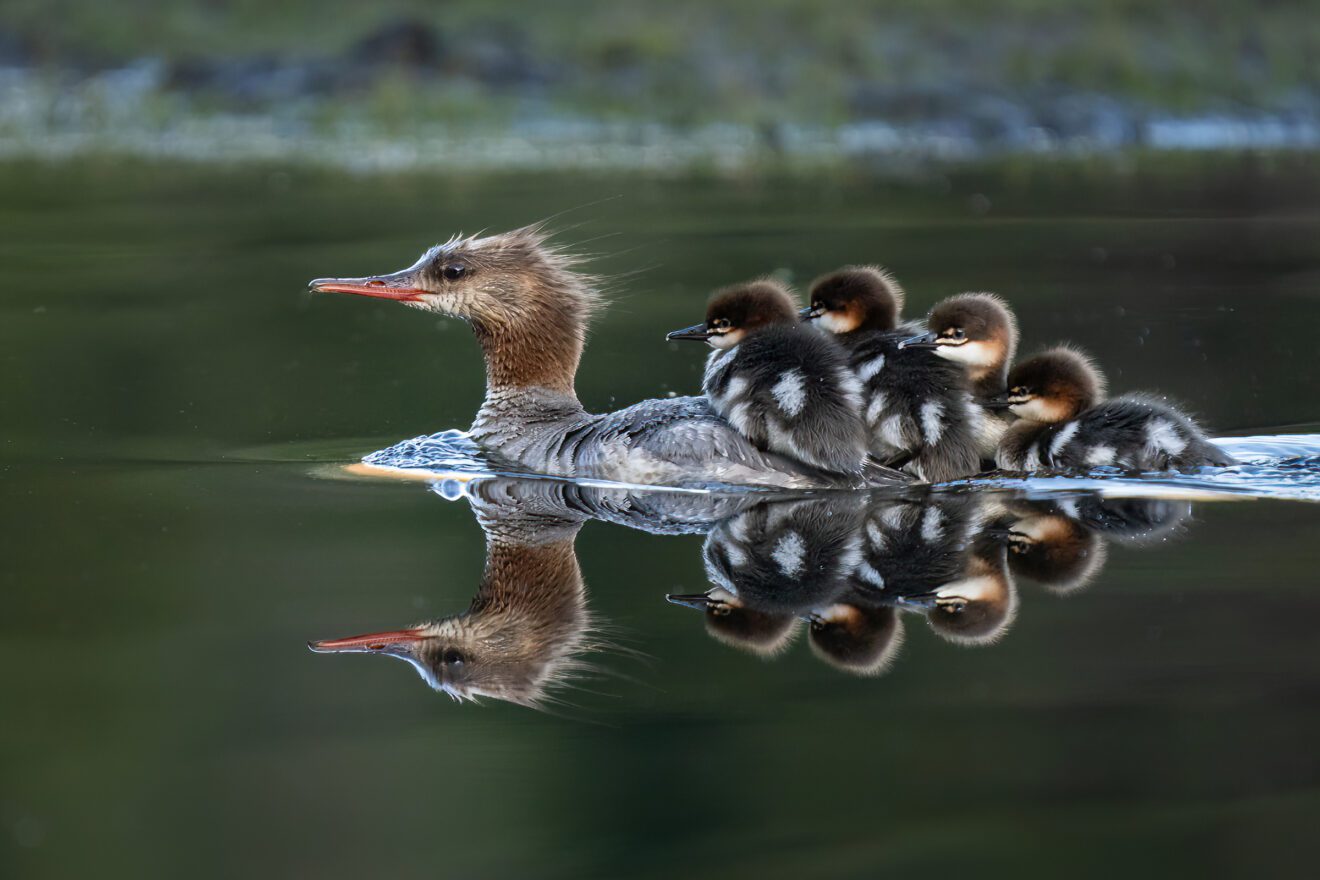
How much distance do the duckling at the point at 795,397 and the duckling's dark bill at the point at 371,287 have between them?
1224 mm

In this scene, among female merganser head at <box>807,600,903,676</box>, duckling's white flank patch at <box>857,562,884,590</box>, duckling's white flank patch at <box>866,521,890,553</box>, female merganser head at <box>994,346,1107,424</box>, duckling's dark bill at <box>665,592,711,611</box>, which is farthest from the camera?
female merganser head at <box>994,346,1107,424</box>

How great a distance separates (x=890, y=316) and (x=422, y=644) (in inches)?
102

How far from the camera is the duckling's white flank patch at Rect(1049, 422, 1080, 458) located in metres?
5.83

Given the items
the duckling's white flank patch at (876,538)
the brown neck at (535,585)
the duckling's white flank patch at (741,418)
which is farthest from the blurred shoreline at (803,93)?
the brown neck at (535,585)

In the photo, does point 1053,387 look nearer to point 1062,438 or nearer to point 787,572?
point 1062,438

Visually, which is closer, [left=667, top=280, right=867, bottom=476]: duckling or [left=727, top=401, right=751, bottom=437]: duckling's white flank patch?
[left=667, top=280, right=867, bottom=476]: duckling

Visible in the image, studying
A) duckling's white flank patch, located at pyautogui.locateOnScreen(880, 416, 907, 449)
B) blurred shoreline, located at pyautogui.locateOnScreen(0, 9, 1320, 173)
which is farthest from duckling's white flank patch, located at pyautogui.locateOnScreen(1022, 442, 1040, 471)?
blurred shoreline, located at pyautogui.locateOnScreen(0, 9, 1320, 173)

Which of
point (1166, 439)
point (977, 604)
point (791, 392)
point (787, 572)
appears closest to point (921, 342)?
point (791, 392)

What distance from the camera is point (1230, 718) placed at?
3.67 meters

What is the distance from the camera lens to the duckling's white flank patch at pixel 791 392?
18.8 ft

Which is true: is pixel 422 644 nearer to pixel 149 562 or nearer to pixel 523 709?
pixel 523 709

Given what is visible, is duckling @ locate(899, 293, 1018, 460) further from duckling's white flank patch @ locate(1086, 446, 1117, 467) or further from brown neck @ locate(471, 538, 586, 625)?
brown neck @ locate(471, 538, 586, 625)

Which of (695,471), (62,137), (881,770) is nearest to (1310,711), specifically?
(881,770)

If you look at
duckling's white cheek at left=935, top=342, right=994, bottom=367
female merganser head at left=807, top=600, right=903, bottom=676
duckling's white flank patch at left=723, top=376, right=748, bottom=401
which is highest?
duckling's white cheek at left=935, top=342, right=994, bottom=367
